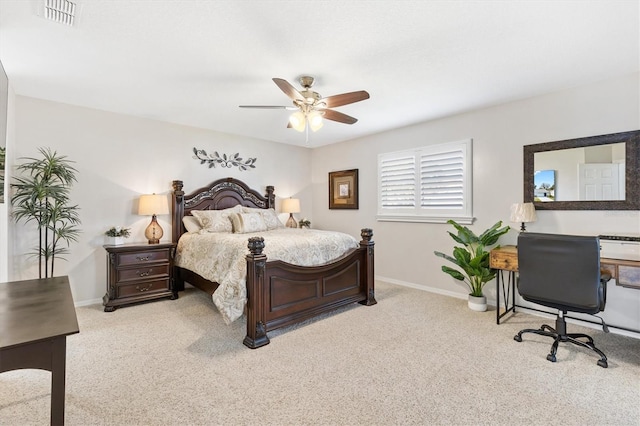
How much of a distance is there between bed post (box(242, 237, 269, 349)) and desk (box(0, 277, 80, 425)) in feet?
4.61

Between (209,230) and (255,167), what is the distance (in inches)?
66.7

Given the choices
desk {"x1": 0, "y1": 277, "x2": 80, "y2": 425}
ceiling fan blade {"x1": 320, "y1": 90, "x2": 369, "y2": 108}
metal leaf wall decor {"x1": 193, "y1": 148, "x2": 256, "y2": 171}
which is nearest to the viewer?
desk {"x1": 0, "y1": 277, "x2": 80, "y2": 425}

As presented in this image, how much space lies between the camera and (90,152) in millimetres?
3910

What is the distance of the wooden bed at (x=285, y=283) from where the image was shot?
278 cm

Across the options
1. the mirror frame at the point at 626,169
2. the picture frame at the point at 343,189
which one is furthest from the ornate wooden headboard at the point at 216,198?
the mirror frame at the point at 626,169

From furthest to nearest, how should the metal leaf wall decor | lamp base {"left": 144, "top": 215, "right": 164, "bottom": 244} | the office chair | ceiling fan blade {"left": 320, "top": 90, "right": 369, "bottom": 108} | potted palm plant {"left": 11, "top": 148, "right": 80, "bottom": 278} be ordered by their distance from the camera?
1. the metal leaf wall decor
2. lamp base {"left": 144, "top": 215, "right": 164, "bottom": 244}
3. potted palm plant {"left": 11, "top": 148, "right": 80, "bottom": 278}
4. ceiling fan blade {"left": 320, "top": 90, "right": 369, "bottom": 108}
5. the office chair

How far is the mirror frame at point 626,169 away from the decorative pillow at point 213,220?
12.8ft

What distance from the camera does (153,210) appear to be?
161 inches

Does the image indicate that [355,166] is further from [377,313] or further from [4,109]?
[4,109]

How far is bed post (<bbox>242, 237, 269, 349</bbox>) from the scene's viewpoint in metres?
2.75

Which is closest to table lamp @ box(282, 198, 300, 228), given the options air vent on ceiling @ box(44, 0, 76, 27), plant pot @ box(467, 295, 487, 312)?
plant pot @ box(467, 295, 487, 312)

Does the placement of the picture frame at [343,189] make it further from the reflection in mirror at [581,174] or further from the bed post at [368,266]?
the reflection in mirror at [581,174]

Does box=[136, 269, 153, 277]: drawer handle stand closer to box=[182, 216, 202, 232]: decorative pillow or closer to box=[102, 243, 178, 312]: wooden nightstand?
box=[102, 243, 178, 312]: wooden nightstand

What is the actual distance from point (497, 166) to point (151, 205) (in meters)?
4.52
